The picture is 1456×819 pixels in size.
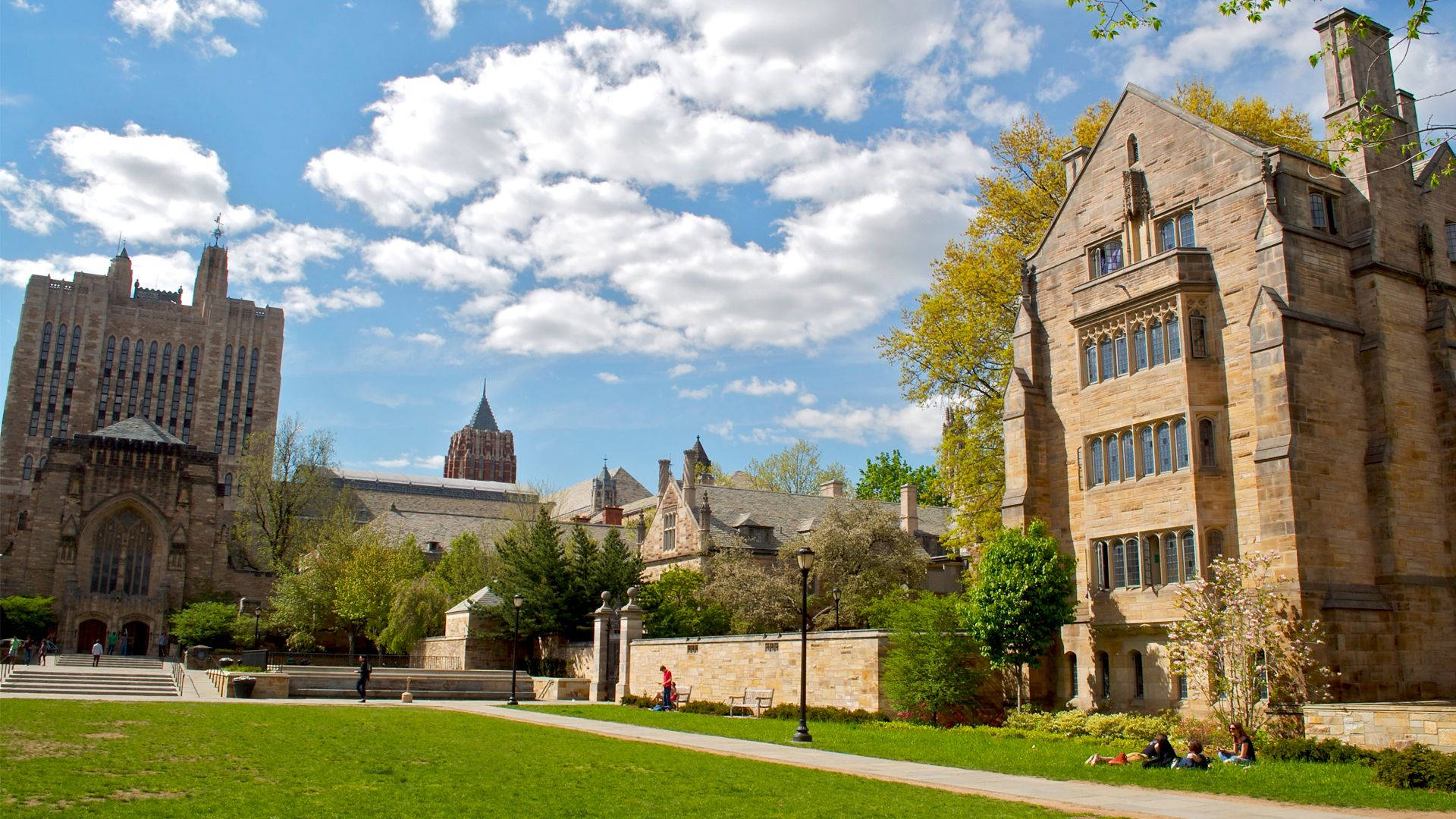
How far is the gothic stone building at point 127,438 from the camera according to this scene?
61062mm

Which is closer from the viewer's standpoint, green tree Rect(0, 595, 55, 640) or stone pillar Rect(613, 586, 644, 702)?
stone pillar Rect(613, 586, 644, 702)

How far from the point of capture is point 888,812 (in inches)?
444

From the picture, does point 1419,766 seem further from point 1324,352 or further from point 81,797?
point 81,797

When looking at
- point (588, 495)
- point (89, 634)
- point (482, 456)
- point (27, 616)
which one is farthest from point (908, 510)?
point (482, 456)

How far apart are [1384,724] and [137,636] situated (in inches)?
2581

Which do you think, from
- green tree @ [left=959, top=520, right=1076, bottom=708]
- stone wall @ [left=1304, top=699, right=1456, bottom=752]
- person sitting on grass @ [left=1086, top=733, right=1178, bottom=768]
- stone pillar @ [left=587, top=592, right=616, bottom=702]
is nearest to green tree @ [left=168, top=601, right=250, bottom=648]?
stone pillar @ [left=587, top=592, right=616, bottom=702]

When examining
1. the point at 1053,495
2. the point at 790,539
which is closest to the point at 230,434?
the point at 790,539

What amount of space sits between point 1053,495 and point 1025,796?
599 inches

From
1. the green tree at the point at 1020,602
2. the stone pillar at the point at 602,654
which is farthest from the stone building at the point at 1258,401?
the stone pillar at the point at 602,654

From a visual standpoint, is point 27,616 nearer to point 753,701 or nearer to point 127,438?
point 127,438

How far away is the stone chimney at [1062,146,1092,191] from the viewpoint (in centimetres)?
2933

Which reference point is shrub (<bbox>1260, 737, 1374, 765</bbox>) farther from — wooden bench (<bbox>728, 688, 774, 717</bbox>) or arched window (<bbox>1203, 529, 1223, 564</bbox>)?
wooden bench (<bbox>728, 688, 774, 717</bbox>)

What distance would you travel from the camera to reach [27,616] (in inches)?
2234

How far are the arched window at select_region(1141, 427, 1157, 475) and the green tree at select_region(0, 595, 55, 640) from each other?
2326 inches
